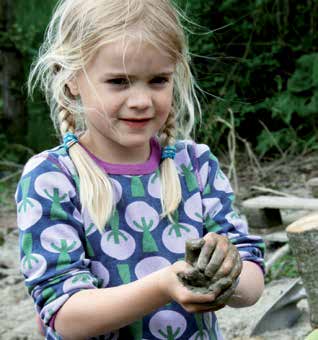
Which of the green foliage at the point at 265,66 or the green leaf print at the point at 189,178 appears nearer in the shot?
the green leaf print at the point at 189,178

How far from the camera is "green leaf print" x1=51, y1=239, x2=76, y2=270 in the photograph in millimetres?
1725

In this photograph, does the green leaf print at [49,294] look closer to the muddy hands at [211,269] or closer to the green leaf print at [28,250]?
the green leaf print at [28,250]

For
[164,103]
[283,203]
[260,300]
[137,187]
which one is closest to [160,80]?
[164,103]

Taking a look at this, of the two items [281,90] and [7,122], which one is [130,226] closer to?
[281,90]

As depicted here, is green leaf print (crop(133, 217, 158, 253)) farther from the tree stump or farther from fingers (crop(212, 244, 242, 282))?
the tree stump

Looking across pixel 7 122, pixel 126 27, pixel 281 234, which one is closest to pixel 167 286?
pixel 126 27

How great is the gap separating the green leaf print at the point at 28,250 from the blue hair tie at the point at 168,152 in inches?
15.5

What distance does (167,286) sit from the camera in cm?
155

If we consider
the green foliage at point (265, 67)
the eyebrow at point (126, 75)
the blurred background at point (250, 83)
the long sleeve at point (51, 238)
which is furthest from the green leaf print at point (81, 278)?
the green foliage at point (265, 67)

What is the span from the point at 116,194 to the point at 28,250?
0.78 ft

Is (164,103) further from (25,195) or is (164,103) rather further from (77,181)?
(25,195)

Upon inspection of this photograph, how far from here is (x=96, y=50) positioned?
1.79 metres

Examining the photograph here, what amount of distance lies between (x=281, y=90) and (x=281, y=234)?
301 centimetres

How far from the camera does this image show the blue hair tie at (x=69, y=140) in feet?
6.23
